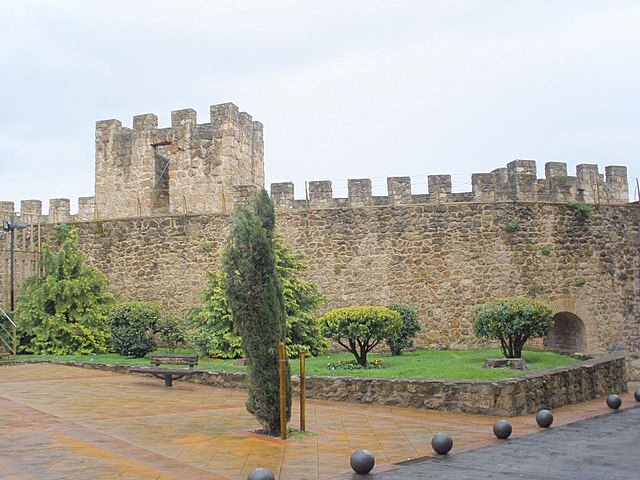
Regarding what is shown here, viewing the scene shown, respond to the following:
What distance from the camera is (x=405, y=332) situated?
51.3 feet

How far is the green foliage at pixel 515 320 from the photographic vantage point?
1234 cm

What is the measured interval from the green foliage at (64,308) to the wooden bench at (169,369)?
4806 millimetres

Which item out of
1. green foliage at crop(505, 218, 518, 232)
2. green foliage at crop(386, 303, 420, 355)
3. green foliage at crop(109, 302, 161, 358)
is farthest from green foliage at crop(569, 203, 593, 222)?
green foliage at crop(109, 302, 161, 358)

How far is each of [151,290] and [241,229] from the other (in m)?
10.9

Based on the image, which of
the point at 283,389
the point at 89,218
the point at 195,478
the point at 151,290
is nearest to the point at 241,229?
the point at 283,389

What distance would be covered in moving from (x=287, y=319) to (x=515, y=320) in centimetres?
518

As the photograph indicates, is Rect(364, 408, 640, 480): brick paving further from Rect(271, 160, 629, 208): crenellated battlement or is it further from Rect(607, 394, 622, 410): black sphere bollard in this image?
Rect(271, 160, 629, 208): crenellated battlement

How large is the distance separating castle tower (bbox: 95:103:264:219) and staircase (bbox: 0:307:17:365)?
406 cm

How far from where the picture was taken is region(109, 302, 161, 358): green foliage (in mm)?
16609

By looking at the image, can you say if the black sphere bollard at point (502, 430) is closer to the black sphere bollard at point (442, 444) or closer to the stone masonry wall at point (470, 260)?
the black sphere bollard at point (442, 444)

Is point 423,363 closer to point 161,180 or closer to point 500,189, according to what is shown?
point 500,189

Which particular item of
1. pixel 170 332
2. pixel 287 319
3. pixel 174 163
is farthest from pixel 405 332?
pixel 174 163

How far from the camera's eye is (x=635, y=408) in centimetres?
1091

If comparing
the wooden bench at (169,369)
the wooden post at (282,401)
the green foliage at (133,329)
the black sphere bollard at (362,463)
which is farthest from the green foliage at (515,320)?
the green foliage at (133,329)
